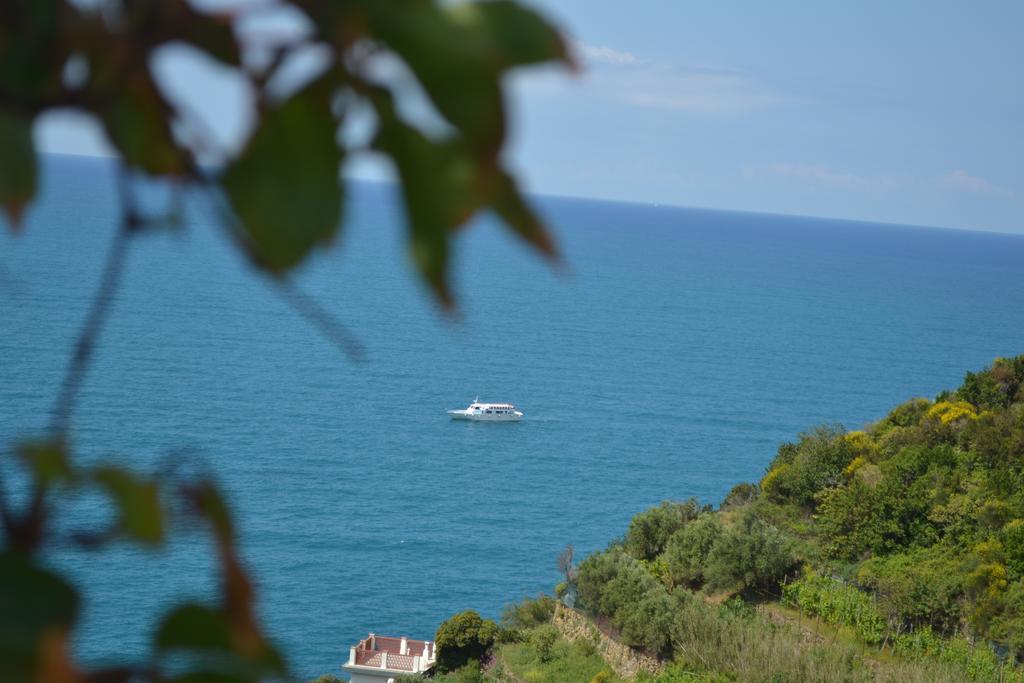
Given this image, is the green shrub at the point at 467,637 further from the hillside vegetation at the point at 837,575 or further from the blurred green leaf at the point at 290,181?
the blurred green leaf at the point at 290,181

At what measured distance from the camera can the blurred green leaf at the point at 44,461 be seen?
361 mm

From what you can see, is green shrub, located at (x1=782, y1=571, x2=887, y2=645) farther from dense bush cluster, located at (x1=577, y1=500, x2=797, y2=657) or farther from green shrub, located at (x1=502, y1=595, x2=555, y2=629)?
green shrub, located at (x1=502, y1=595, x2=555, y2=629)

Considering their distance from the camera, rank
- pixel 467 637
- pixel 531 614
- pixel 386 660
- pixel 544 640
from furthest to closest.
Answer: pixel 386 660
pixel 531 614
pixel 467 637
pixel 544 640

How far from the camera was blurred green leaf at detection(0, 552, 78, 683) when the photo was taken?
1.01ft

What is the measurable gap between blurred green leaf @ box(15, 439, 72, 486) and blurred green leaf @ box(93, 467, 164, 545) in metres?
0.02

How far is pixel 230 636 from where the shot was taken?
36cm

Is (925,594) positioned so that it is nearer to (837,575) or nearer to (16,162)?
(837,575)

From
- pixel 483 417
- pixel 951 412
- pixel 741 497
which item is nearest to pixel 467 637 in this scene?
pixel 741 497

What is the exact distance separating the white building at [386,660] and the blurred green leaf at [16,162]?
24701 mm

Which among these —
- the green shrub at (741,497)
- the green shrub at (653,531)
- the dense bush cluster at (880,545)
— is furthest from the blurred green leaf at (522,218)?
the green shrub at (741,497)

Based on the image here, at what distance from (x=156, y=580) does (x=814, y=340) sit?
59588 mm

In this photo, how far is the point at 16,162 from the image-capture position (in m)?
0.36

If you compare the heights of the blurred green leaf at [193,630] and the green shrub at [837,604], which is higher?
the blurred green leaf at [193,630]

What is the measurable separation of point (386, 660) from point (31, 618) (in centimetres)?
2682
